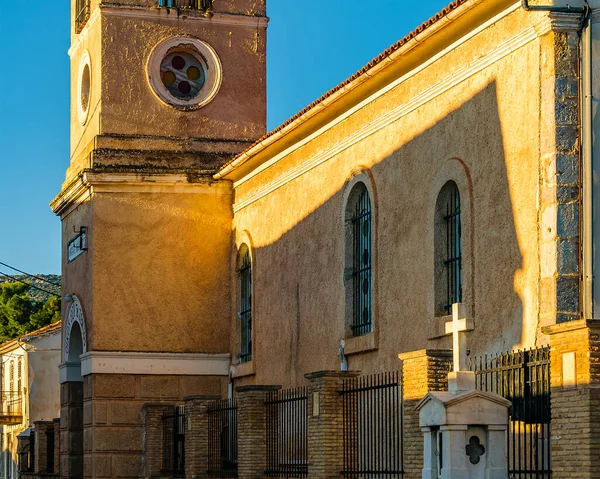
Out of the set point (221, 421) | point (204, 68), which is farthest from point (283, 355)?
point (204, 68)

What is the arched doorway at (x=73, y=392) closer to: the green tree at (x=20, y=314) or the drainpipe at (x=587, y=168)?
the drainpipe at (x=587, y=168)

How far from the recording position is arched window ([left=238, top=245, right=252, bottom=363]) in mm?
28297

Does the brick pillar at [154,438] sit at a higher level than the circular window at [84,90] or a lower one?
lower

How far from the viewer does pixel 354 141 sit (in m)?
23.2

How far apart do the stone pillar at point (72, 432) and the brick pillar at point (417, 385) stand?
14.2 metres

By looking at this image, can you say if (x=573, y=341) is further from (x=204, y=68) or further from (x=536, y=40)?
(x=204, y=68)

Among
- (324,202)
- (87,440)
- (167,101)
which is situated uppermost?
(167,101)

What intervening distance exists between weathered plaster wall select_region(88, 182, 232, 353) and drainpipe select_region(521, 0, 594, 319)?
1260 centimetres

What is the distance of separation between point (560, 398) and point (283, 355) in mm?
12875

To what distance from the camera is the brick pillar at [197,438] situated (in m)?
24.0

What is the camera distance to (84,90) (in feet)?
100

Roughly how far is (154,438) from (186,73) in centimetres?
757

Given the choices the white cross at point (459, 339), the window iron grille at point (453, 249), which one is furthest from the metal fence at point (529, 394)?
the window iron grille at point (453, 249)

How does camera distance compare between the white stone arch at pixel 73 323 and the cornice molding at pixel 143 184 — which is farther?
the white stone arch at pixel 73 323
